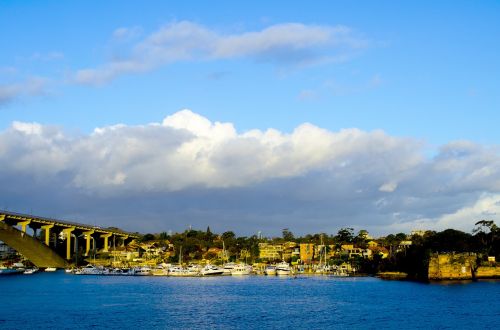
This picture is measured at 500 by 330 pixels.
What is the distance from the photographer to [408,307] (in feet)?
223

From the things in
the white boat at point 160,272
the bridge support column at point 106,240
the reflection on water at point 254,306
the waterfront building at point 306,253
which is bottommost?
the reflection on water at point 254,306

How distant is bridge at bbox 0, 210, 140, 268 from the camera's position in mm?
140000

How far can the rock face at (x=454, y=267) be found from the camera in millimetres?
104375

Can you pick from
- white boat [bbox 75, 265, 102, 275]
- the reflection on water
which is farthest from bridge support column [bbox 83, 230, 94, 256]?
the reflection on water

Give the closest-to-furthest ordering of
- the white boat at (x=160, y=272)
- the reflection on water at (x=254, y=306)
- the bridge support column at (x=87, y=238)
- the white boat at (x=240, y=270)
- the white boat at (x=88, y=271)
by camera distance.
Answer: the reflection on water at (x=254, y=306) → the white boat at (x=160, y=272) → the white boat at (x=240, y=270) → the white boat at (x=88, y=271) → the bridge support column at (x=87, y=238)

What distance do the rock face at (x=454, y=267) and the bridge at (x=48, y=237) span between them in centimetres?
8835

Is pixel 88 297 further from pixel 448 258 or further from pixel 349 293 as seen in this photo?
pixel 448 258

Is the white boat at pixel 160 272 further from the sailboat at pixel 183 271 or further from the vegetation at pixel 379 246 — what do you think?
the vegetation at pixel 379 246

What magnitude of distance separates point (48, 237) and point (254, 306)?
4050 inches

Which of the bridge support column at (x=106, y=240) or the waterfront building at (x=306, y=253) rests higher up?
the bridge support column at (x=106, y=240)

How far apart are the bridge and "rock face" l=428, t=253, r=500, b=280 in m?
88.3

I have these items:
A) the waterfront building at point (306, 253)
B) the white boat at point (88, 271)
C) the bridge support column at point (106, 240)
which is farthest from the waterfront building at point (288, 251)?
the white boat at point (88, 271)

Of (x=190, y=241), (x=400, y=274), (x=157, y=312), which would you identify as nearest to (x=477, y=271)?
(x=400, y=274)

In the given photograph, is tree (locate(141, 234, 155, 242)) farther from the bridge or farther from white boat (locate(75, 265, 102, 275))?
white boat (locate(75, 265, 102, 275))
